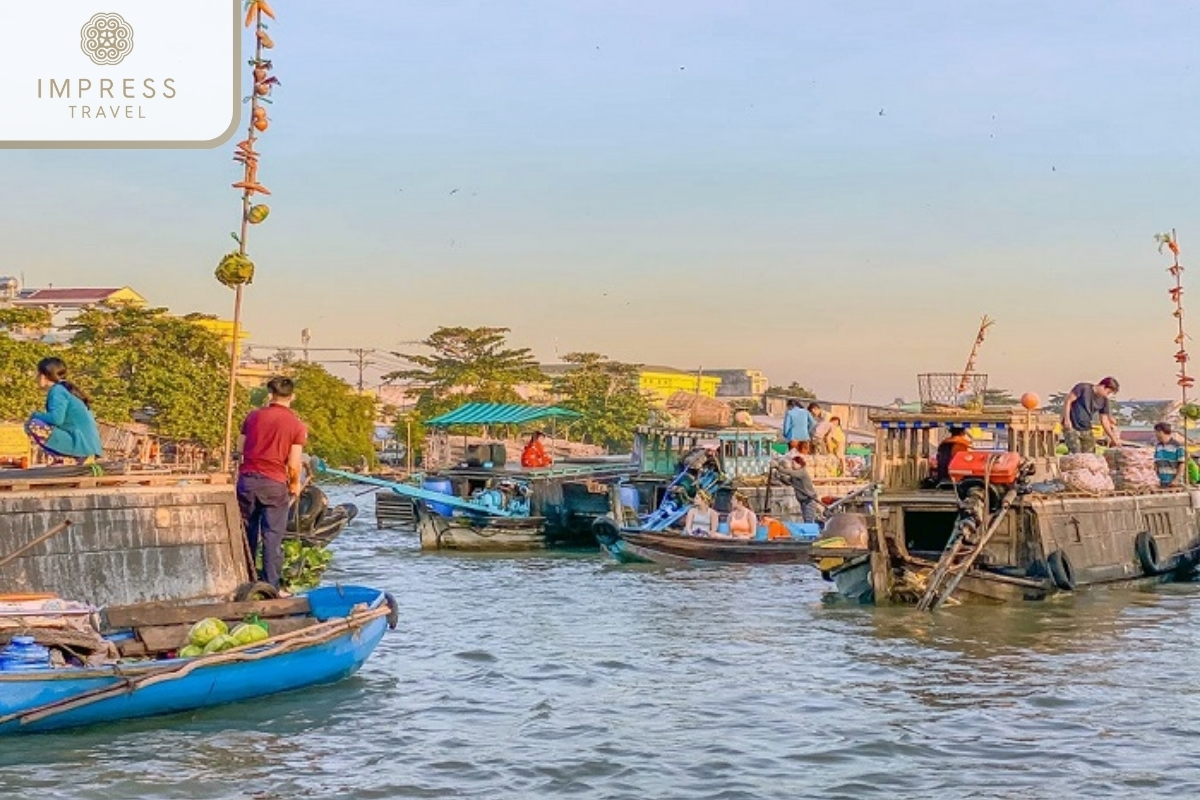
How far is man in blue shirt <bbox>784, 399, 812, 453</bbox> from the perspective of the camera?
98.8 feet

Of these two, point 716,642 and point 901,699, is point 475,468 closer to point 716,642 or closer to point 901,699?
point 716,642

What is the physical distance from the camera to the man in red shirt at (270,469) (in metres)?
14.1

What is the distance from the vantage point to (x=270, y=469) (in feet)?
46.5

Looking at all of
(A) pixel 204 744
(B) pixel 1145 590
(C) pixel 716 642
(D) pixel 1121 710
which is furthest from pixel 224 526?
(B) pixel 1145 590

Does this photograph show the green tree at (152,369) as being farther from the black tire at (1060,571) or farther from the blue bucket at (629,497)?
the black tire at (1060,571)

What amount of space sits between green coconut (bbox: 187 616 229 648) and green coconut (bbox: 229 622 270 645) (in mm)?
117

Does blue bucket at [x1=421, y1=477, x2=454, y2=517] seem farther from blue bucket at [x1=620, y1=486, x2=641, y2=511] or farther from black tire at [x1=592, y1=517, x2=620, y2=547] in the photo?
black tire at [x1=592, y1=517, x2=620, y2=547]

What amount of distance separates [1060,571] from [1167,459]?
25.5ft

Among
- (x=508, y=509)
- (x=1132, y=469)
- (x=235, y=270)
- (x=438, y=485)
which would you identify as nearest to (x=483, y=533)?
(x=508, y=509)

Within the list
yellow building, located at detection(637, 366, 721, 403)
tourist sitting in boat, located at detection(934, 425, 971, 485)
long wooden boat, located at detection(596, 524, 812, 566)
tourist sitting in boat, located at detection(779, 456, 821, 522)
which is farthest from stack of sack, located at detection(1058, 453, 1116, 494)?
yellow building, located at detection(637, 366, 721, 403)

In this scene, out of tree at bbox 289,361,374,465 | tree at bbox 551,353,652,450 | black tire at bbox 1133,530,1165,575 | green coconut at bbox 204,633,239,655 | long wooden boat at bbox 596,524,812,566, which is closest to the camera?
green coconut at bbox 204,633,239,655

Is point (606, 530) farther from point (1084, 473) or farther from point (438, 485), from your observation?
point (1084, 473)

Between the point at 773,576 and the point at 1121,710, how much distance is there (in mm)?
11316

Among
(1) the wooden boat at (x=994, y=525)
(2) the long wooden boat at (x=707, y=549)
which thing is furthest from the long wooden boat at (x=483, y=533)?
(1) the wooden boat at (x=994, y=525)
